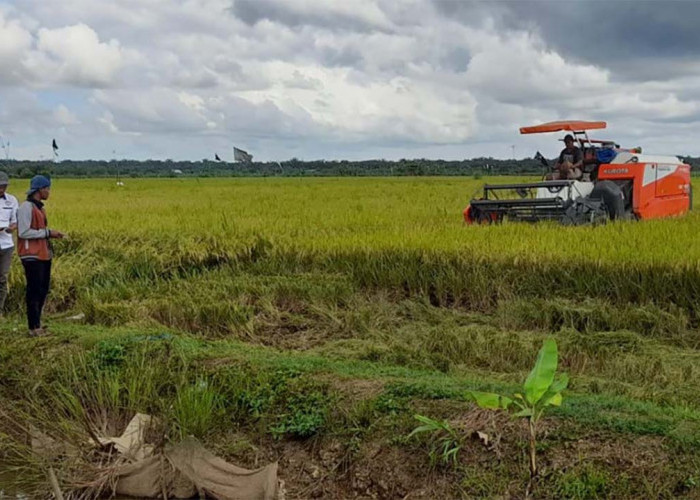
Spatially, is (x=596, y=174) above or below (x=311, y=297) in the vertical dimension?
above

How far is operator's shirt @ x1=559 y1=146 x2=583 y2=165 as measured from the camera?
35.1 feet

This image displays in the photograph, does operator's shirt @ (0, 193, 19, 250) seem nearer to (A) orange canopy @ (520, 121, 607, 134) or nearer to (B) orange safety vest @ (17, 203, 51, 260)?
(B) orange safety vest @ (17, 203, 51, 260)

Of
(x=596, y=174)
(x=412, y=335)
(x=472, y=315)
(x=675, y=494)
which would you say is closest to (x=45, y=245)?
(x=412, y=335)

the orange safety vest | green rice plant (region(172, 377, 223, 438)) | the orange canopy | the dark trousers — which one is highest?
the orange canopy

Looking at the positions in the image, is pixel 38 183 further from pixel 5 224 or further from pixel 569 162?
pixel 569 162

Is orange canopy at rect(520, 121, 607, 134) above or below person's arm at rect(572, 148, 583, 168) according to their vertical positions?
above

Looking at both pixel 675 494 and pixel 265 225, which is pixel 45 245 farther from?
pixel 675 494

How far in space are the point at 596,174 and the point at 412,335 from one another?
17.6 ft

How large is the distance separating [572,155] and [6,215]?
7.60 meters

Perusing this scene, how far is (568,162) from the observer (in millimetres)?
10516

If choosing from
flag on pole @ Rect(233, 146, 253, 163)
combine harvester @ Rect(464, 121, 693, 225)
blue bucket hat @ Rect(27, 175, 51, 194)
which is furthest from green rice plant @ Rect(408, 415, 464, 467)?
flag on pole @ Rect(233, 146, 253, 163)

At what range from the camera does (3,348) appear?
643 centimetres

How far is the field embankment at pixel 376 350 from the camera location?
4.32 m

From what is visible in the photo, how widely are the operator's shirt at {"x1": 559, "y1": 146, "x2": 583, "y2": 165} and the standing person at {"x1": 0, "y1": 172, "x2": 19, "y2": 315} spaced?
7380 millimetres
